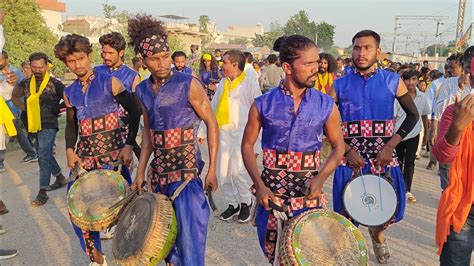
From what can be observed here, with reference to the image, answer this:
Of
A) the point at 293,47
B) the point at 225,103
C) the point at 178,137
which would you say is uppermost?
the point at 293,47

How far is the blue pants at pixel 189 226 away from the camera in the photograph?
3.03 m

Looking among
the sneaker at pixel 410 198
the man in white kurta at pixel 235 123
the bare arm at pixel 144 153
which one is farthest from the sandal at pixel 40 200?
the sneaker at pixel 410 198

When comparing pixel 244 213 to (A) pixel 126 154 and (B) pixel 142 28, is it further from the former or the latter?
(B) pixel 142 28

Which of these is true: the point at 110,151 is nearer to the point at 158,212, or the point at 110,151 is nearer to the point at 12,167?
the point at 158,212

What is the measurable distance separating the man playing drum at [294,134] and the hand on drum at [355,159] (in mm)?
867

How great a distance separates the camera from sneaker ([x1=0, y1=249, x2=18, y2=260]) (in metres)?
4.41

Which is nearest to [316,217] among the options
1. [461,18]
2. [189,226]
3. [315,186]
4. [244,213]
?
[315,186]

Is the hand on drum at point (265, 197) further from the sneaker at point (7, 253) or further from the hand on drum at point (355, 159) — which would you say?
the sneaker at point (7, 253)

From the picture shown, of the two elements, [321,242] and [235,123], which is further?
[235,123]

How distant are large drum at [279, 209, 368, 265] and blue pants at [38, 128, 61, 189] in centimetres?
481

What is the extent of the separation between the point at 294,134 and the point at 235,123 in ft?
8.93

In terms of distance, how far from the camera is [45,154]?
6.24 meters

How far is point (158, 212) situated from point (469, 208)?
1935 millimetres

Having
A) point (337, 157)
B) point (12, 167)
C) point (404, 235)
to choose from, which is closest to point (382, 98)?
point (337, 157)
